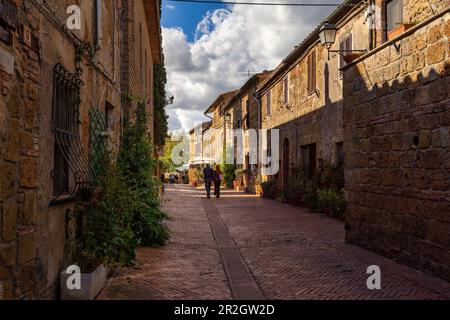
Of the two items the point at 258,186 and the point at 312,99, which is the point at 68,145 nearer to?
the point at 312,99

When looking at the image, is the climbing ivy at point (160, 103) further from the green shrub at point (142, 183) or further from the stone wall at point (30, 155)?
the stone wall at point (30, 155)

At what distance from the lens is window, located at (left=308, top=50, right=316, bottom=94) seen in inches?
682

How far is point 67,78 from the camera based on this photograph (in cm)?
542

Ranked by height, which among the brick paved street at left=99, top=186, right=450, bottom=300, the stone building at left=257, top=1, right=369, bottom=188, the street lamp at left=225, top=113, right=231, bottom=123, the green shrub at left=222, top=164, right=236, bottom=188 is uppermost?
the street lamp at left=225, top=113, right=231, bottom=123

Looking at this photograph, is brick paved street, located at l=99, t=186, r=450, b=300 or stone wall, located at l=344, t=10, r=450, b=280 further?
stone wall, located at l=344, t=10, r=450, b=280

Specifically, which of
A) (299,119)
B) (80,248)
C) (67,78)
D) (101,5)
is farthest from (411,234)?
(299,119)

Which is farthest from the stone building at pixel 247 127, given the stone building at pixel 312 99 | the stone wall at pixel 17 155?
the stone wall at pixel 17 155

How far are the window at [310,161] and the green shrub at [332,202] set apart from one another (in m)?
2.99

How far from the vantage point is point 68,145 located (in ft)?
18.3

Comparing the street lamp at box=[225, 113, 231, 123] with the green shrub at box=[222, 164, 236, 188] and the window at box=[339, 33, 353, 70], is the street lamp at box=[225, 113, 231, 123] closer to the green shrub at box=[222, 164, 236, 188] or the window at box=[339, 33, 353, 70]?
the green shrub at box=[222, 164, 236, 188]

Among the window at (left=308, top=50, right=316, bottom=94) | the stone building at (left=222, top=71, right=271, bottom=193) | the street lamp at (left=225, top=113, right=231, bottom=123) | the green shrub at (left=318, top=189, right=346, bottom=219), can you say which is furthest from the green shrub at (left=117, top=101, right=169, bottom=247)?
the street lamp at (left=225, top=113, right=231, bottom=123)

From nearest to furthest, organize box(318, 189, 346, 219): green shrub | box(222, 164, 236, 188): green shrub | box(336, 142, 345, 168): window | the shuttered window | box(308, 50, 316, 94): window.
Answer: box(318, 189, 346, 219): green shrub → box(336, 142, 345, 168): window → box(308, 50, 316, 94): window → the shuttered window → box(222, 164, 236, 188): green shrub

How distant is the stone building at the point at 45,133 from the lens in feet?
12.2

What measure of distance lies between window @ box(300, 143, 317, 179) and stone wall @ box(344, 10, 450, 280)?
28.5 feet
